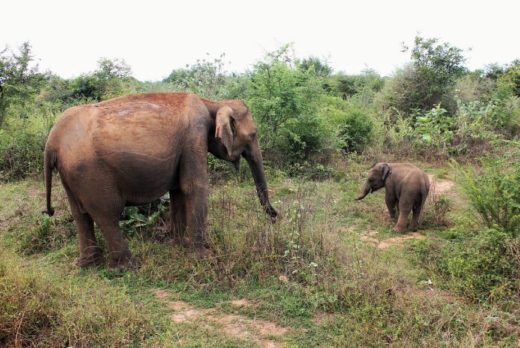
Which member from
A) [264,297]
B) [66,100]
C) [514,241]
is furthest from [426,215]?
[66,100]

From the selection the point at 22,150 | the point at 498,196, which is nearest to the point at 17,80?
the point at 22,150

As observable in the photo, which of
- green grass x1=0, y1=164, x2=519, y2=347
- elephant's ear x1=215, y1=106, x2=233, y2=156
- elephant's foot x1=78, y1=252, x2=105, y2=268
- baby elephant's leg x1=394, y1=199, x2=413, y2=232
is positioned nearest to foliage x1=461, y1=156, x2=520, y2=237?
green grass x1=0, y1=164, x2=519, y2=347

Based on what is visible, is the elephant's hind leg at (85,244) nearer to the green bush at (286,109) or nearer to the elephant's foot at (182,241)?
the elephant's foot at (182,241)

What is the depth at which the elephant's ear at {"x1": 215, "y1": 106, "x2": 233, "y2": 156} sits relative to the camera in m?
5.87

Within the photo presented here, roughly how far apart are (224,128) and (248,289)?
2.12m

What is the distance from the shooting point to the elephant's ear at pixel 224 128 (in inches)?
231

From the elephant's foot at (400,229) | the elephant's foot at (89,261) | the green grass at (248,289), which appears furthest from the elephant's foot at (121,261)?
the elephant's foot at (400,229)

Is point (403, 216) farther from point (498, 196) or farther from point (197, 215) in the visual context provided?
point (197, 215)

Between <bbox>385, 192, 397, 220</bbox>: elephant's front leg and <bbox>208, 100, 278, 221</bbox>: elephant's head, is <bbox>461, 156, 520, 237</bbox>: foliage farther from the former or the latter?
<bbox>208, 100, 278, 221</bbox>: elephant's head

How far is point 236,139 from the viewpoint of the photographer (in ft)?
20.9

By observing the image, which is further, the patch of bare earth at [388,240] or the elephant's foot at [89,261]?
the patch of bare earth at [388,240]

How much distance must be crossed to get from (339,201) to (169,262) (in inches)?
173

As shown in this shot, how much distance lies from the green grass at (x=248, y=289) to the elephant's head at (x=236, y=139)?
1.43 ft

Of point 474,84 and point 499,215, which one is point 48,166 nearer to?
point 499,215
